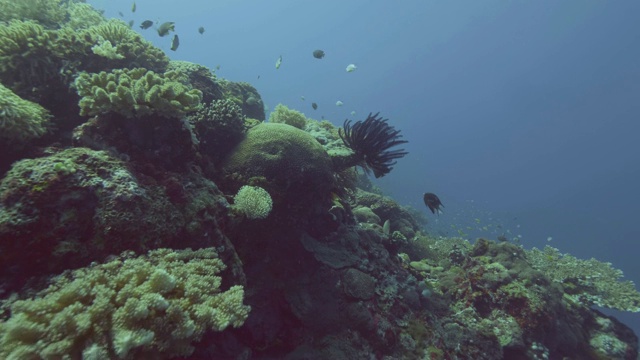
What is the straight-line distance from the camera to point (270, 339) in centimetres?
475

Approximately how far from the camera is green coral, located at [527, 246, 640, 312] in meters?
10.0

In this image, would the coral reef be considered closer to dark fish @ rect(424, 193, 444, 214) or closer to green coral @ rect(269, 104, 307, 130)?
green coral @ rect(269, 104, 307, 130)

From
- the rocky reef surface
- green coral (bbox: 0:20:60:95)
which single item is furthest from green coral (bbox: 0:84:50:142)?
green coral (bbox: 0:20:60:95)

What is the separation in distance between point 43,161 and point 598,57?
6290 inches

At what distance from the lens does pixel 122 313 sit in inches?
89.9

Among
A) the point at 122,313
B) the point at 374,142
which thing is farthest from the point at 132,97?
the point at 374,142

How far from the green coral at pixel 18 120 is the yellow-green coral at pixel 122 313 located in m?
2.12

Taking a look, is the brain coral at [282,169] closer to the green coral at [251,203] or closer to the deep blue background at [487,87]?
the green coral at [251,203]

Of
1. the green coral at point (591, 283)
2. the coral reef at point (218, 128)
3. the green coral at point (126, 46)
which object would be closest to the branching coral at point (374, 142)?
the coral reef at point (218, 128)

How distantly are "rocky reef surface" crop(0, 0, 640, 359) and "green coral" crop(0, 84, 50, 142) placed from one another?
2cm

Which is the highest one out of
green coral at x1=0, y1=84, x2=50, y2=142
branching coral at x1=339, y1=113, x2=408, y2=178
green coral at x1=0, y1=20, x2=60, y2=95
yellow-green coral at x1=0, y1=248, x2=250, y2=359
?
branching coral at x1=339, y1=113, x2=408, y2=178

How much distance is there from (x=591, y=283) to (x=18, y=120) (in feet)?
48.2

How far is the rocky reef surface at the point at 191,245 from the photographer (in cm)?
253

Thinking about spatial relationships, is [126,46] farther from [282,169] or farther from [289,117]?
[282,169]
